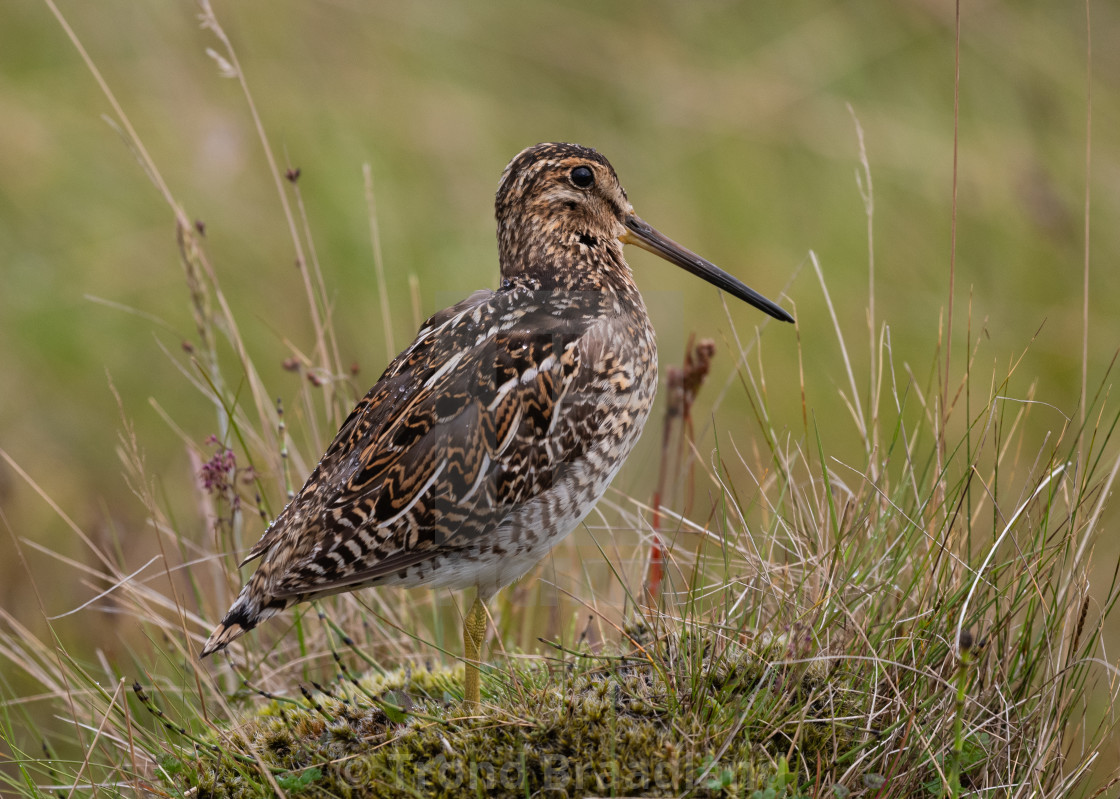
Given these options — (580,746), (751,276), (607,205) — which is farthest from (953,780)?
(751,276)

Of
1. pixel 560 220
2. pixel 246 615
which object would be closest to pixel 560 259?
pixel 560 220

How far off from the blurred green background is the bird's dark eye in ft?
7.54

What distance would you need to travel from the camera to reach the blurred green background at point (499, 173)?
20.3 ft

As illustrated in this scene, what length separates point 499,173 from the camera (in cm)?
711

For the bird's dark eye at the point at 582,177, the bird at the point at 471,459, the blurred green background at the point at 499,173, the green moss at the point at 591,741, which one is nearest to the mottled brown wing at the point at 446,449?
the bird at the point at 471,459

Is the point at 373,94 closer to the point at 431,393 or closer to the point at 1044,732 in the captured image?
the point at 431,393

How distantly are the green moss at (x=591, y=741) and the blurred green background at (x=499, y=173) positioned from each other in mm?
2813

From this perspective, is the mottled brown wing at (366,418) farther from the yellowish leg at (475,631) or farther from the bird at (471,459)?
the yellowish leg at (475,631)

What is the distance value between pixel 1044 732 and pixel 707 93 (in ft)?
16.8

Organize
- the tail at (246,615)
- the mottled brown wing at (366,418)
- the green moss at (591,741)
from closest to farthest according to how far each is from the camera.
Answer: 1. the green moss at (591,741)
2. the tail at (246,615)
3. the mottled brown wing at (366,418)

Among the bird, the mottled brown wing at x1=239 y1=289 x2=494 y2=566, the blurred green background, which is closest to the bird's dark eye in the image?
the bird

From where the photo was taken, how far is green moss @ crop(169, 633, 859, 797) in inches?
105

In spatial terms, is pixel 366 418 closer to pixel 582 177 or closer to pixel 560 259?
pixel 560 259

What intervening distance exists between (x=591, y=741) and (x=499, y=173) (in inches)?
194
